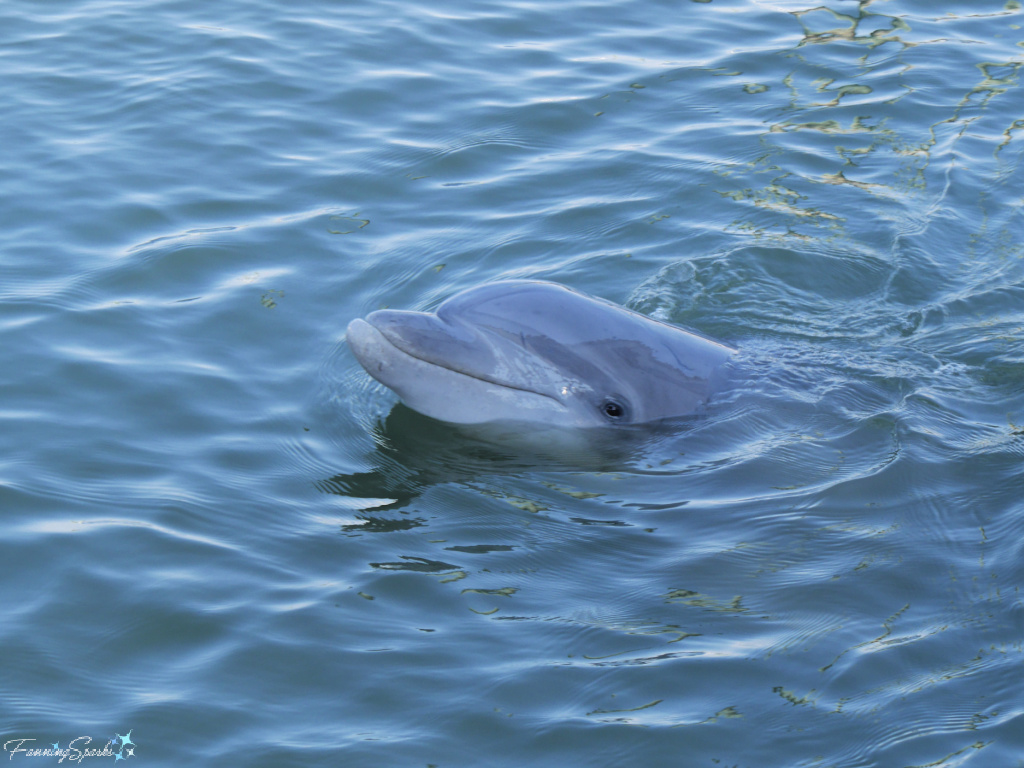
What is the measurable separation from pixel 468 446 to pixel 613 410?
92 cm

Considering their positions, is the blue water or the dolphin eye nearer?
the blue water

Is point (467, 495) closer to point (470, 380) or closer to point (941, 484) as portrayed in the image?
point (470, 380)

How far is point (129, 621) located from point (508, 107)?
8.06 metres

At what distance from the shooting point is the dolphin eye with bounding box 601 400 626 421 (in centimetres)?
712

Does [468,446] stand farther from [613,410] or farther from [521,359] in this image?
[613,410]

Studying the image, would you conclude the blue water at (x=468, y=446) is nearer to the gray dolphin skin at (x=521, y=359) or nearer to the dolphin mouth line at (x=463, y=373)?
the gray dolphin skin at (x=521, y=359)

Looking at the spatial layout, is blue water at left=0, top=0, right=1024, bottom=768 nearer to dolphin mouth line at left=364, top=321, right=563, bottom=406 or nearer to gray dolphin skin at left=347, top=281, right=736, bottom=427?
gray dolphin skin at left=347, top=281, right=736, bottom=427

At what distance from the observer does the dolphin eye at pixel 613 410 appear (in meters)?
7.12

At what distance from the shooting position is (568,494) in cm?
688

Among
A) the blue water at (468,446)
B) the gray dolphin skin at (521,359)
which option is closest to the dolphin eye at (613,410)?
the gray dolphin skin at (521,359)

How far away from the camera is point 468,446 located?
7.25 metres

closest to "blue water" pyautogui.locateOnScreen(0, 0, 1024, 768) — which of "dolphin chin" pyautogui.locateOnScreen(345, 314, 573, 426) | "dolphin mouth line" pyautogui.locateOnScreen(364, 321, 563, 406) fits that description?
"dolphin chin" pyautogui.locateOnScreen(345, 314, 573, 426)

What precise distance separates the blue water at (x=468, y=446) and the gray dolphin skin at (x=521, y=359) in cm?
34

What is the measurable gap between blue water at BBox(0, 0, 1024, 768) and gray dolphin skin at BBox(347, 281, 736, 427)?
13.3 inches
